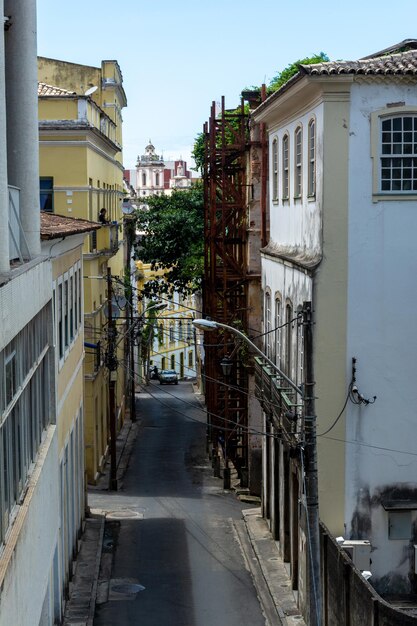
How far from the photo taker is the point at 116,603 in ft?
78.2

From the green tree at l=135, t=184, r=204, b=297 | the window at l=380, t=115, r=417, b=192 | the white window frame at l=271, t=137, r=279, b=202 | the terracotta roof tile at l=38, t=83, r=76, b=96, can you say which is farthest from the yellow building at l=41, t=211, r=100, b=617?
the green tree at l=135, t=184, r=204, b=297

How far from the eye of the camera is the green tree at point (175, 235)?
5481 cm

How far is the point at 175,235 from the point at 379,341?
34242mm

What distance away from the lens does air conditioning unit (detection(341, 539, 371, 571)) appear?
69.8 ft

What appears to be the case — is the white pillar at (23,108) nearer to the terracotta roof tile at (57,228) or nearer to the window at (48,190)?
the terracotta roof tile at (57,228)

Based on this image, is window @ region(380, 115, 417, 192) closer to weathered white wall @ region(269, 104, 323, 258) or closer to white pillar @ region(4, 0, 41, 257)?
weathered white wall @ region(269, 104, 323, 258)

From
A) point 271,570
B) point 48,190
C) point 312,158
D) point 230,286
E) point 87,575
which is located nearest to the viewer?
point 312,158

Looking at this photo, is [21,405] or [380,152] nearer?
[21,405]

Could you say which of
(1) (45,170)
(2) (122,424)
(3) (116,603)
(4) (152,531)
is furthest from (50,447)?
(2) (122,424)

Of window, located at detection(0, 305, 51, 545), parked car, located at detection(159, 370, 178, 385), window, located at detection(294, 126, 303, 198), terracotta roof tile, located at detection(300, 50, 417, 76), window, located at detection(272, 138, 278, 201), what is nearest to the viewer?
window, located at detection(0, 305, 51, 545)

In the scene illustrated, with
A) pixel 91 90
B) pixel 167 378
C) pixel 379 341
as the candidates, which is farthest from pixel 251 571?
pixel 167 378

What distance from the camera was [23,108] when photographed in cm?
1800

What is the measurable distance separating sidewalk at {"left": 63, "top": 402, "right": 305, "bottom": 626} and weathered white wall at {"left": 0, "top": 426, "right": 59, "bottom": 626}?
11.3 feet

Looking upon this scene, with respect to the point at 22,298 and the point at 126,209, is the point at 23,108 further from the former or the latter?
the point at 126,209
